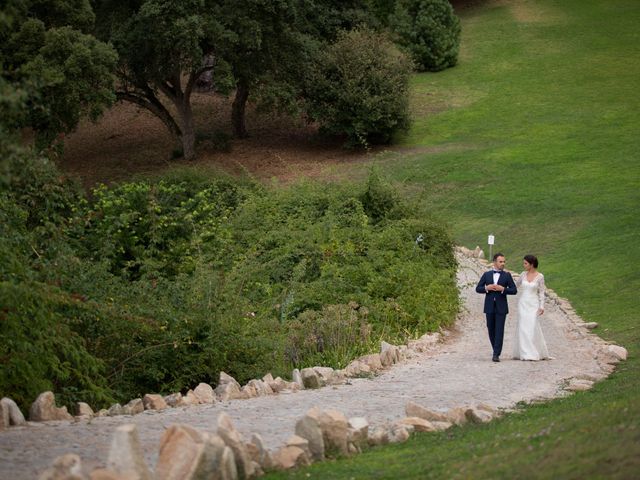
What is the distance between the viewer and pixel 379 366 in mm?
16156

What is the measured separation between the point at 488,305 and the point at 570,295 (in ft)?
28.0

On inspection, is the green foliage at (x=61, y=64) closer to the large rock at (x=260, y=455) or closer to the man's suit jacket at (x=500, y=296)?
the man's suit jacket at (x=500, y=296)

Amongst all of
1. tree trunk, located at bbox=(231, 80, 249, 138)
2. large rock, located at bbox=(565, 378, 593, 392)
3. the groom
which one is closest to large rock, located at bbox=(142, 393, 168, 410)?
large rock, located at bbox=(565, 378, 593, 392)

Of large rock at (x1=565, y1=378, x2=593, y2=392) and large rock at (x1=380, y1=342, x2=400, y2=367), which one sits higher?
large rock at (x1=565, y1=378, x2=593, y2=392)

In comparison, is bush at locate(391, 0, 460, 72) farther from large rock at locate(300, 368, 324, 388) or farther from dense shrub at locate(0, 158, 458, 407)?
large rock at locate(300, 368, 324, 388)

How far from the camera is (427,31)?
58.3 metres

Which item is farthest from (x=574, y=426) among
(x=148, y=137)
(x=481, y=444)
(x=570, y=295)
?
(x=148, y=137)

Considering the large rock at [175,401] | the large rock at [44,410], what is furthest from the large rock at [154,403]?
the large rock at [44,410]

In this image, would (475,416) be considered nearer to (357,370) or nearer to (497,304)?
(357,370)

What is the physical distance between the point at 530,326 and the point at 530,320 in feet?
0.35

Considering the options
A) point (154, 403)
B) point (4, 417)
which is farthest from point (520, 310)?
point (4, 417)

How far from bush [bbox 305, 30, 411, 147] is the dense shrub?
1705 centimetres

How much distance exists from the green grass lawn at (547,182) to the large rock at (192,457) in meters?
0.74

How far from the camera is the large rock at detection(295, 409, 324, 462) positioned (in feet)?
30.3
